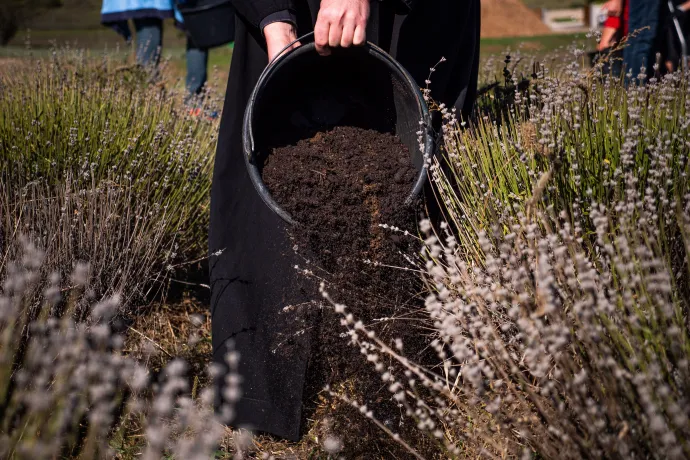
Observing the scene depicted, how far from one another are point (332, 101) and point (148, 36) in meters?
3.53

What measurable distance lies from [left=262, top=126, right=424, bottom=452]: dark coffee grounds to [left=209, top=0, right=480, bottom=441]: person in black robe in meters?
0.12

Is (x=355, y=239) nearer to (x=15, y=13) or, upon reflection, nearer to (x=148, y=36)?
(x=148, y=36)

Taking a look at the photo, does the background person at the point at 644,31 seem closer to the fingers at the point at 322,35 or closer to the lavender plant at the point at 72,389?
the fingers at the point at 322,35

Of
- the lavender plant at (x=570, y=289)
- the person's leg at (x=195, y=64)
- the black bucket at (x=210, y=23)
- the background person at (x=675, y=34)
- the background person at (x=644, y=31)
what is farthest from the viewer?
the person's leg at (x=195, y=64)

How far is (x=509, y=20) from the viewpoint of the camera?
2828cm

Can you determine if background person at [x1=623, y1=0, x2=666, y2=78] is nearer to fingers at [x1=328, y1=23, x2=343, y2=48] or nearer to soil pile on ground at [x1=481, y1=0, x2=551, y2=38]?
fingers at [x1=328, y1=23, x2=343, y2=48]

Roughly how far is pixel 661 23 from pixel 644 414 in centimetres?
386

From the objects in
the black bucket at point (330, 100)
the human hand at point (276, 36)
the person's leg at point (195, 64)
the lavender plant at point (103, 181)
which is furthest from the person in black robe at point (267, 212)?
the person's leg at point (195, 64)

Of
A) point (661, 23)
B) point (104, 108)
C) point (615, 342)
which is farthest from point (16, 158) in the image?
point (661, 23)

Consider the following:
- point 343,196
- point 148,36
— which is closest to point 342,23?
point 343,196

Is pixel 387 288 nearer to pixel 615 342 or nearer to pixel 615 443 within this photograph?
pixel 615 342

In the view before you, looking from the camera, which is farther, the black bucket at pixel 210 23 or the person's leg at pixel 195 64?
the person's leg at pixel 195 64

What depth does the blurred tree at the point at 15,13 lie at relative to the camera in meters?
14.9

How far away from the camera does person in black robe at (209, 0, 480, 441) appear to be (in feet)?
7.22
